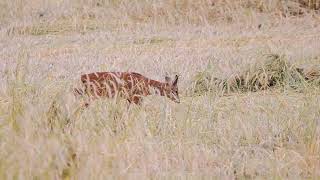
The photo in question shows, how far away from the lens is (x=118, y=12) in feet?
48.9

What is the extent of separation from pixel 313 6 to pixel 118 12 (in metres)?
4.55

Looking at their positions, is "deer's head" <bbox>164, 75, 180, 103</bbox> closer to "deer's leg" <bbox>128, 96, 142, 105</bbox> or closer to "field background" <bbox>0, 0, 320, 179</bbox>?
"field background" <bbox>0, 0, 320, 179</bbox>

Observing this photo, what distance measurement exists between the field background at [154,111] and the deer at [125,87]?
0.50 feet

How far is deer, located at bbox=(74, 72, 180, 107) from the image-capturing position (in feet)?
18.2

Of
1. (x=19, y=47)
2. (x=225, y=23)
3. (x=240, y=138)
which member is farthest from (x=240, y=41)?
(x=240, y=138)

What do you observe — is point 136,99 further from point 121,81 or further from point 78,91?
point 78,91

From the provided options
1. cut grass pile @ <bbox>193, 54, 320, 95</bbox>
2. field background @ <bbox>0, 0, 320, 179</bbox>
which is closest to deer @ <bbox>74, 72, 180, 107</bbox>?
field background @ <bbox>0, 0, 320, 179</bbox>

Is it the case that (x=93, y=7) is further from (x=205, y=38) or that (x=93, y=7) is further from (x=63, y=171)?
(x=63, y=171)

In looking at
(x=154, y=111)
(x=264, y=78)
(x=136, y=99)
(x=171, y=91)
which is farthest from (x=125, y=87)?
(x=264, y=78)

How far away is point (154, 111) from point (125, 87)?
0.54m

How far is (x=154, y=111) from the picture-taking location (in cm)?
559

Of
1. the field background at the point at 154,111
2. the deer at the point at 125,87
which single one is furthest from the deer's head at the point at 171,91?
the field background at the point at 154,111

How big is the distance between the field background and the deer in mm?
152

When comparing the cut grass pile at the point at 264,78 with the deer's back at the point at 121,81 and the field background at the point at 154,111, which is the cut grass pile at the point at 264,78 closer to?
the field background at the point at 154,111
